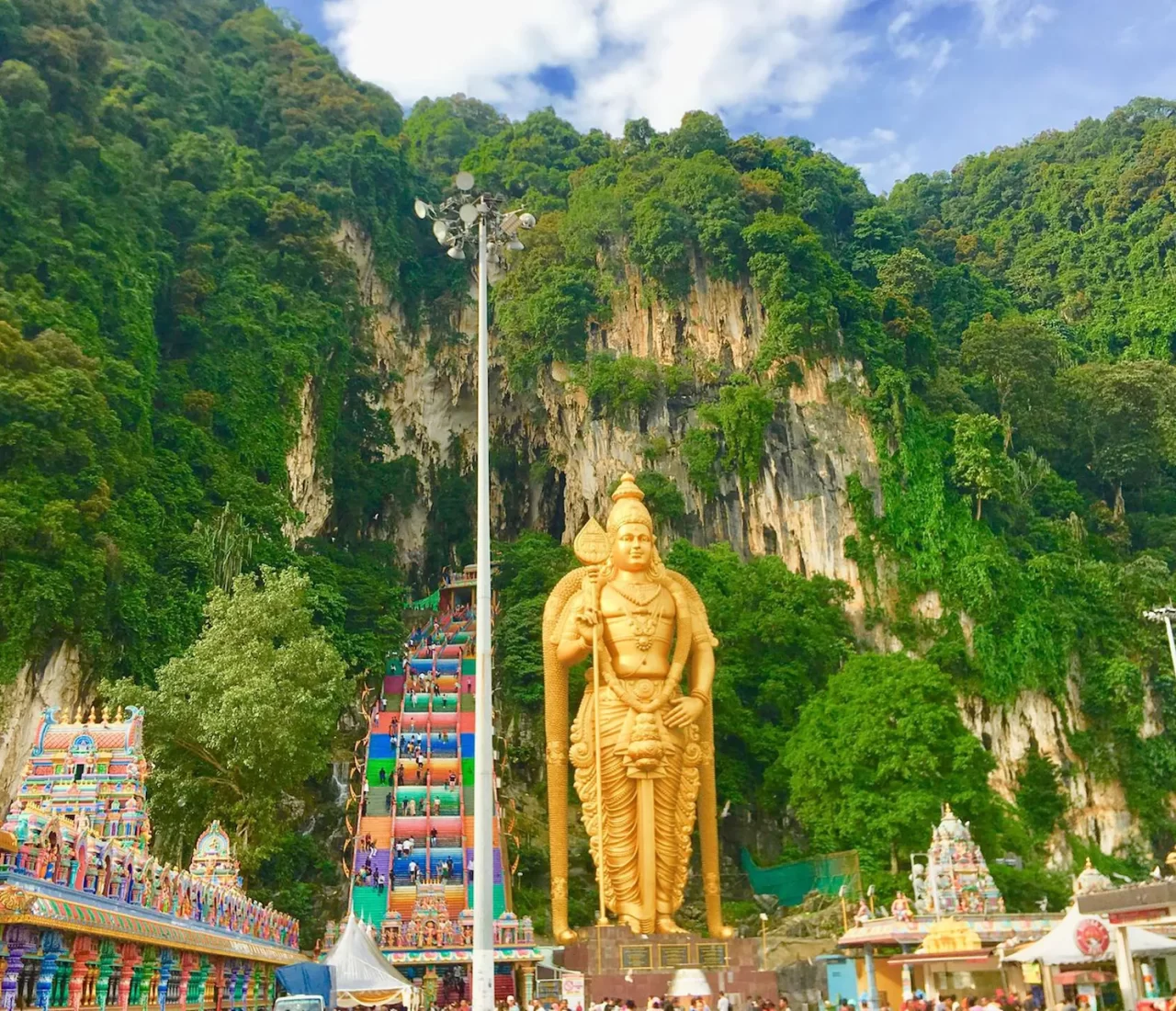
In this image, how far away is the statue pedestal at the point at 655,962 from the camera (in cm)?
1202

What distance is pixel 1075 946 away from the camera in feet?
33.9

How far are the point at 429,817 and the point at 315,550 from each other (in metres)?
9.44

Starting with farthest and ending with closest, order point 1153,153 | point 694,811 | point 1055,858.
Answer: point 1153,153 < point 1055,858 < point 694,811

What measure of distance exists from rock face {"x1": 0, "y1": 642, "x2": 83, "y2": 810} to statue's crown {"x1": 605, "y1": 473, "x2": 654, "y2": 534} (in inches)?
348

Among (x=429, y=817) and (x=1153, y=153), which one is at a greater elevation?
(x=1153, y=153)

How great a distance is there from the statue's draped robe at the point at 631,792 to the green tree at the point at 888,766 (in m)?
4.55

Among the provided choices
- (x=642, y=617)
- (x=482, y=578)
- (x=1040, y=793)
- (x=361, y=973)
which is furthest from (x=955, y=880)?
(x=482, y=578)

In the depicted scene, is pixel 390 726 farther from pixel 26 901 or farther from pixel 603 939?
pixel 26 901

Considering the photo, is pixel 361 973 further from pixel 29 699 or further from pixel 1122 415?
pixel 1122 415

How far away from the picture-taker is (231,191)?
27.8 m

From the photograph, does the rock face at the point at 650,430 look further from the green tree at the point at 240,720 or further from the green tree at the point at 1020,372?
the green tree at the point at 240,720

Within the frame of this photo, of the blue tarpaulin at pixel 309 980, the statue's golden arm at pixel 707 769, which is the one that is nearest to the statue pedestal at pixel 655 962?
the statue's golden arm at pixel 707 769

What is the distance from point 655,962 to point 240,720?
7.28 metres

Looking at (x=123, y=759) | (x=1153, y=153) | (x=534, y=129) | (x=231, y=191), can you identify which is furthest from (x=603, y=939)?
(x=1153, y=153)
